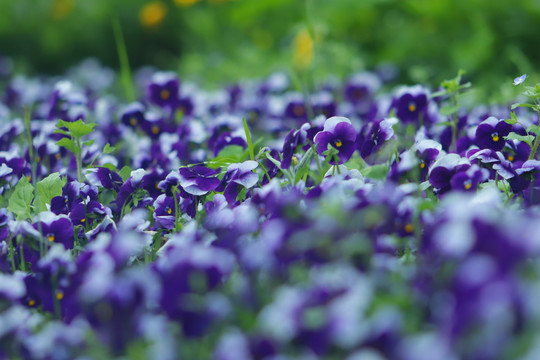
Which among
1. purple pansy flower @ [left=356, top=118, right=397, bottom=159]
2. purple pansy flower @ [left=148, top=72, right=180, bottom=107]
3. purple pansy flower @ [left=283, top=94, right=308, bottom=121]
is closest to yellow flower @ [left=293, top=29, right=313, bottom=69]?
purple pansy flower @ [left=283, top=94, right=308, bottom=121]

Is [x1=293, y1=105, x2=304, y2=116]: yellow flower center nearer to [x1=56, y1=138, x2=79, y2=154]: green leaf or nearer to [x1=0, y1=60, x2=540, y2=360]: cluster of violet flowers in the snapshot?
[x1=0, y1=60, x2=540, y2=360]: cluster of violet flowers

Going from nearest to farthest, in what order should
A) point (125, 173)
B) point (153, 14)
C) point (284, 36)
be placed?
1. point (125, 173)
2. point (284, 36)
3. point (153, 14)

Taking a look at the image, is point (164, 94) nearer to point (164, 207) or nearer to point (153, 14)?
point (164, 207)

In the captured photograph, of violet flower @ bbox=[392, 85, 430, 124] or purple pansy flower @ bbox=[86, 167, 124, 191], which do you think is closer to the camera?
purple pansy flower @ bbox=[86, 167, 124, 191]

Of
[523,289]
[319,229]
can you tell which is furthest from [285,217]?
[523,289]

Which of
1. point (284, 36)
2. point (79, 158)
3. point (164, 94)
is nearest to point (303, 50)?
point (284, 36)

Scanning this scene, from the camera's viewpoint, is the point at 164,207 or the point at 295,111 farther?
the point at 295,111

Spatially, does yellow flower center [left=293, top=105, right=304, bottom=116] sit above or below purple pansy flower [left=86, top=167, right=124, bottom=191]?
below
